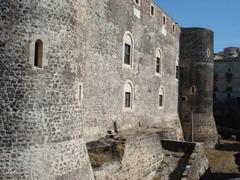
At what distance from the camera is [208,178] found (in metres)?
21.3

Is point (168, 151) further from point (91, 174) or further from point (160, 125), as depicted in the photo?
point (91, 174)

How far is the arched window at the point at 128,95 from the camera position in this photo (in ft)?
71.3

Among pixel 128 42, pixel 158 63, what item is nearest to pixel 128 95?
pixel 128 42

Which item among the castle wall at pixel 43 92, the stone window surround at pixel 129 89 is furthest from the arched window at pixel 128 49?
the castle wall at pixel 43 92

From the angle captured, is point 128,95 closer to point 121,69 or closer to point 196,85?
point 121,69

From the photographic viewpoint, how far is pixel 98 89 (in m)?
18.1

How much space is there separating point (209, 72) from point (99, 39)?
17.7m

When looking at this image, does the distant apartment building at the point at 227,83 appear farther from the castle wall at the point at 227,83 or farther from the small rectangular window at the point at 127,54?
the small rectangular window at the point at 127,54

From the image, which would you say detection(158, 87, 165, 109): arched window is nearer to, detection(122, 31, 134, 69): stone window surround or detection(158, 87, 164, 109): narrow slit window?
detection(158, 87, 164, 109): narrow slit window

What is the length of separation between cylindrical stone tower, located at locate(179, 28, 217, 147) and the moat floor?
144 cm

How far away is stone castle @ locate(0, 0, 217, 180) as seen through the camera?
10555 millimetres

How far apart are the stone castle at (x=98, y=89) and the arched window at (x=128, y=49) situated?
5cm

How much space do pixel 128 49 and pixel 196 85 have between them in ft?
41.0

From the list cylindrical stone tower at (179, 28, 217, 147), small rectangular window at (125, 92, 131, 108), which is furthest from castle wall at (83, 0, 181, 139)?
cylindrical stone tower at (179, 28, 217, 147)
